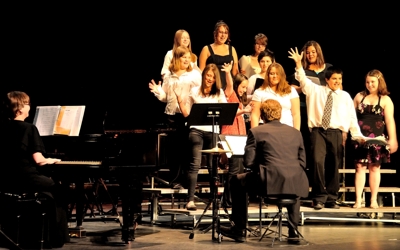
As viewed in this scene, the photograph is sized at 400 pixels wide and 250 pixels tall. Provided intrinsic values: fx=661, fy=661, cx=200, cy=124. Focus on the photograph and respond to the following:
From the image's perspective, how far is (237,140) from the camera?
693cm

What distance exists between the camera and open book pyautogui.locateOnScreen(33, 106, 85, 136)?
22.2 feet

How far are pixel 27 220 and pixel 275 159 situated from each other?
242 cm

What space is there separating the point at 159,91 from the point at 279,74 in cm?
146

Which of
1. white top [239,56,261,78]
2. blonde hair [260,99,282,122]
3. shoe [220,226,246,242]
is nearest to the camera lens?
blonde hair [260,99,282,122]

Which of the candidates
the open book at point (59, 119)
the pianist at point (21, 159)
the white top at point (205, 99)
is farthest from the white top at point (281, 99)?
the pianist at point (21, 159)

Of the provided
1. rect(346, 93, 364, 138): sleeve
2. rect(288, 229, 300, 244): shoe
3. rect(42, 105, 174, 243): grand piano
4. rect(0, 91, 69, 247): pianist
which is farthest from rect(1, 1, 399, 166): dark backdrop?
rect(288, 229, 300, 244): shoe

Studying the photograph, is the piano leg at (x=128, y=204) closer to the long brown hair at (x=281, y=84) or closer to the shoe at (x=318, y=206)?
the long brown hair at (x=281, y=84)

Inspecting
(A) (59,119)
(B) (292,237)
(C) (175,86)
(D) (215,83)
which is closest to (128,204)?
(A) (59,119)

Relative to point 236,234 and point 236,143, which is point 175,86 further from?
point 236,234

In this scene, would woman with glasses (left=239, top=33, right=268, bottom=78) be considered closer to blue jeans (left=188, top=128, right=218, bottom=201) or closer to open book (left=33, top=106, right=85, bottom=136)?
blue jeans (left=188, top=128, right=218, bottom=201)

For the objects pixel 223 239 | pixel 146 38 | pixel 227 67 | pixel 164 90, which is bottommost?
pixel 223 239

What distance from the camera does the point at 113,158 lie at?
638 cm

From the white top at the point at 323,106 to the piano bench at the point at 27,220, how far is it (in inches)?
137

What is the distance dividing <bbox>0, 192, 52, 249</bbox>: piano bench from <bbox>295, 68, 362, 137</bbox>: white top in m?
3.47
